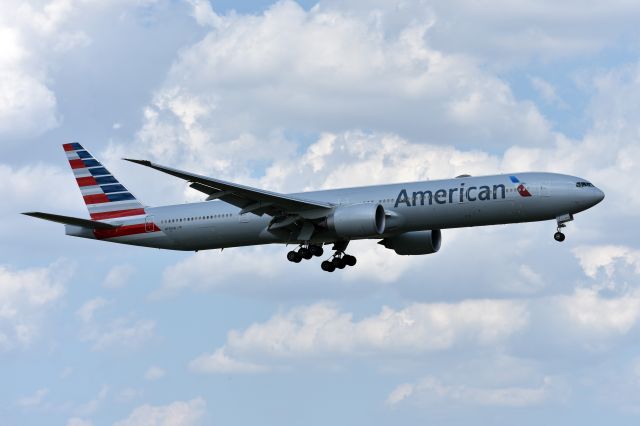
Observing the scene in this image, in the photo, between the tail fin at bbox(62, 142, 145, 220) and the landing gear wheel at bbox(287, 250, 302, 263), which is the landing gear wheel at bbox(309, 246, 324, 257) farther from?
the tail fin at bbox(62, 142, 145, 220)

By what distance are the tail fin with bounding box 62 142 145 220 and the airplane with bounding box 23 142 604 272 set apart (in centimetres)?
9

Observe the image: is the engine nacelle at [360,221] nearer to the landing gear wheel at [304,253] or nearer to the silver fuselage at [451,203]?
the silver fuselage at [451,203]

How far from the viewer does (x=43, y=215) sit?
70.1 m

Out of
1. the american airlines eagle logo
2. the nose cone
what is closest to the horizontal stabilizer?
the american airlines eagle logo

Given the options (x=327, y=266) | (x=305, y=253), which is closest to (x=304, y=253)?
(x=305, y=253)

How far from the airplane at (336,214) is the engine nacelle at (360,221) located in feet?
0.17

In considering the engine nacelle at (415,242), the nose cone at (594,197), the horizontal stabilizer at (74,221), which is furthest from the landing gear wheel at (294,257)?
the nose cone at (594,197)

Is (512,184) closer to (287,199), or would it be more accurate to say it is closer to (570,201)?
(570,201)

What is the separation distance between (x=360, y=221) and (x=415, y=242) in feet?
32.2

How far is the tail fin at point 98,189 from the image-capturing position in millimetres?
76375

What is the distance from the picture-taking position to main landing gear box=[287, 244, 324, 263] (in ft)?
230

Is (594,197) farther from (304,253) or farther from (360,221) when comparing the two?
(304,253)

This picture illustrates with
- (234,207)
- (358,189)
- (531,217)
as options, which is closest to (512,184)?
(531,217)

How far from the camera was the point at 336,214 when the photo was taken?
2621 inches
